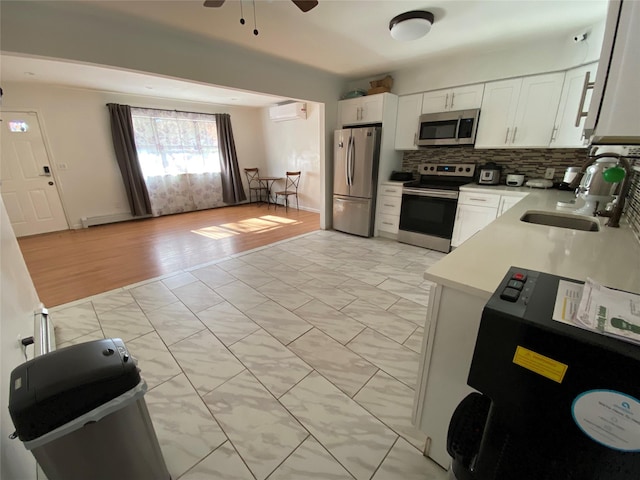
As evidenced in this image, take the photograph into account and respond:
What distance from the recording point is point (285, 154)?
260 inches

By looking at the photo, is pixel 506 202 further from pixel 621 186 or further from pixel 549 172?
pixel 621 186

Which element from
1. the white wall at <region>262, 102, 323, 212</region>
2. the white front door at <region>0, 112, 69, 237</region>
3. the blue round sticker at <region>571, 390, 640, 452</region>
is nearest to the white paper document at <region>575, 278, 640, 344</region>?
the blue round sticker at <region>571, 390, 640, 452</region>

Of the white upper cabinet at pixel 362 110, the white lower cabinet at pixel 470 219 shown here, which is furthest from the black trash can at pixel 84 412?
the white upper cabinet at pixel 362 110

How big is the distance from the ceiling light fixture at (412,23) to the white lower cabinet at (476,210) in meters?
1.81

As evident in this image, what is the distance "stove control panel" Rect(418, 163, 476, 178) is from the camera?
3480 millimetres

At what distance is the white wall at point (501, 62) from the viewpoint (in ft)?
8.29

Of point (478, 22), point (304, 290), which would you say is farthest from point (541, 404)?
point (478, 22)

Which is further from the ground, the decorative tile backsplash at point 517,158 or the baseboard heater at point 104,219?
the decorative tile backsplash at point 517,158

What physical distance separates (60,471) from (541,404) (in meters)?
1.45

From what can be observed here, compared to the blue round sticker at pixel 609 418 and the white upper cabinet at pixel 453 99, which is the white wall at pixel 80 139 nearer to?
the white upper cabinet at pixel 453 99

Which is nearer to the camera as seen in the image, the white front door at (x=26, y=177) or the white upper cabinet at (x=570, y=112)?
the white upper cabinet at (x=570, y=112)

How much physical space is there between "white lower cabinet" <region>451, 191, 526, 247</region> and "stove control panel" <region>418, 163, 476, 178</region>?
478 millimetres

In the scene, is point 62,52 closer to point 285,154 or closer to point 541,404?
point 541,404

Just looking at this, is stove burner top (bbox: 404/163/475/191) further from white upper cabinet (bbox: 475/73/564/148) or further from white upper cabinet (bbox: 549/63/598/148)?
white upper cabinet (bbox: 549/63/598/148)
